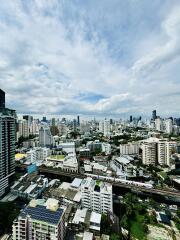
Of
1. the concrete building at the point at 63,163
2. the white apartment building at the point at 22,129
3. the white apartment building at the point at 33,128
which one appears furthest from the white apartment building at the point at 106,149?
the white apartment building at the point at 33,128

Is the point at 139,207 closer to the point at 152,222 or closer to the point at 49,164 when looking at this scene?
the point at 152,222

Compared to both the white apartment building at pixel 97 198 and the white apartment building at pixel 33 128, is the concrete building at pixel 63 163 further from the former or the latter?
the white apartment building at pixel 33 128

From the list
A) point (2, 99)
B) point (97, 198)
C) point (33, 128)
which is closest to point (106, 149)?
point (97, 198)

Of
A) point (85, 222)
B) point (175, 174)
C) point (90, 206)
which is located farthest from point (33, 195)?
point (175, 174)

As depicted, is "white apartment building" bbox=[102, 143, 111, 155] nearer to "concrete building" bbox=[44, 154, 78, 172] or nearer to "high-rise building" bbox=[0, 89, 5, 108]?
"concrete building" bbox=[44, 154, 78, 172]

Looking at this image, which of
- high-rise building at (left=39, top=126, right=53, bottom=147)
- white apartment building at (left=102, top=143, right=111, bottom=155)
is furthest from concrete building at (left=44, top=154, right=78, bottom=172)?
white apartment building at (left=102, top=143, right=111, bottom=155)
